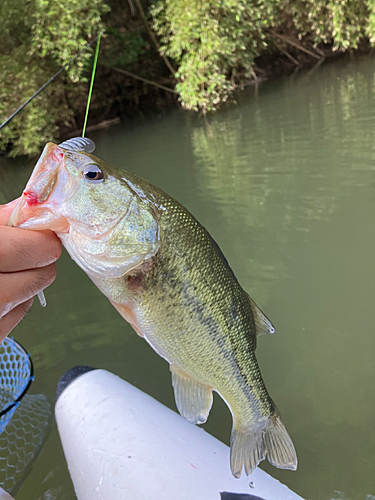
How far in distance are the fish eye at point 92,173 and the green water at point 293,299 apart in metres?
1.29

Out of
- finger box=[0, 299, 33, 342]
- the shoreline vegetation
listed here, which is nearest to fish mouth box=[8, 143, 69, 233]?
finger box=[0, 299, 33, 342]

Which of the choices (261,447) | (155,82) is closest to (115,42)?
(155,82)

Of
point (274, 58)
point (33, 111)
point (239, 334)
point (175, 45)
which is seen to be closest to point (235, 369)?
point (239, 334)

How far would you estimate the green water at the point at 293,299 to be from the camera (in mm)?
2252

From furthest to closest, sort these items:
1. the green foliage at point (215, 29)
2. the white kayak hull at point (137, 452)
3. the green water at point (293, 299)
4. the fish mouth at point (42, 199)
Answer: the green foliage at point (215, 29)
the green water at point (293, 299)
the white kayak hull at point (137, 452)
the fish mouth at point (42, 199)

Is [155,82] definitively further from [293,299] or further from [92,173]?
[92,173]

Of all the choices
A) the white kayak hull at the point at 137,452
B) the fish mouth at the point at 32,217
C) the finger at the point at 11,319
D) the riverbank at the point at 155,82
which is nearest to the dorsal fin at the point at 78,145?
the fish mouth at the point at 32,217

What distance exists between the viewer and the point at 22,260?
3.53 feet

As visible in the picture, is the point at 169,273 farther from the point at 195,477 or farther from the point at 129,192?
the point at 195,477

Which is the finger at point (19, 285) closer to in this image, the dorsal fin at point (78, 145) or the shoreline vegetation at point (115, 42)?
the dorsal fin at point (78, 145)

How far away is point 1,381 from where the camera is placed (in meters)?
2.64

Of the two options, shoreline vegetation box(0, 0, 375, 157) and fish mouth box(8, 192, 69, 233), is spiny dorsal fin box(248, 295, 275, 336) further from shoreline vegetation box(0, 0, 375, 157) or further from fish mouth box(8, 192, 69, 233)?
shoreline vegetation box(0, 0, 375, 157)

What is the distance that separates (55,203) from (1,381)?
80.7 inches

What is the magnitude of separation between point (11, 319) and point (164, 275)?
480 millimetres
